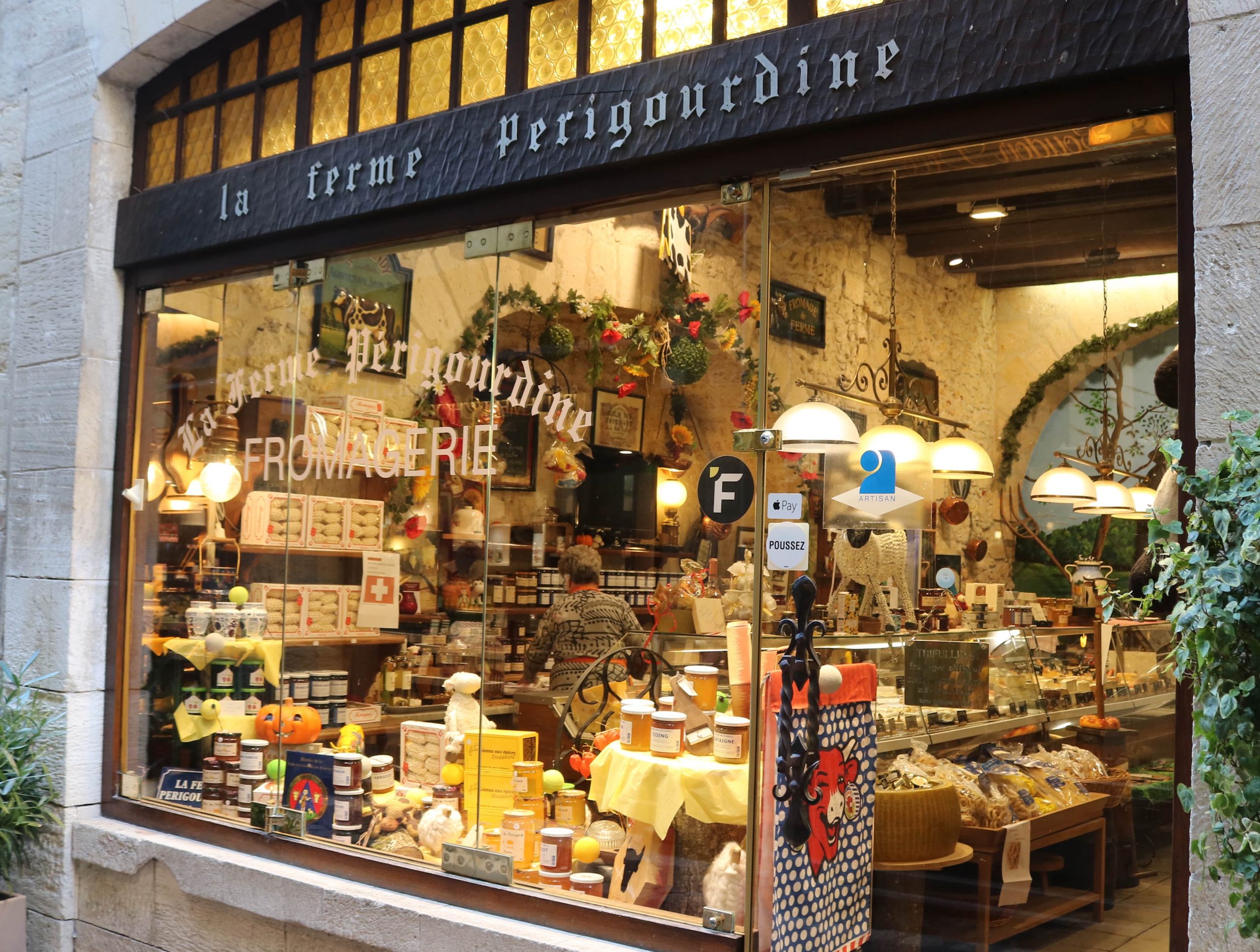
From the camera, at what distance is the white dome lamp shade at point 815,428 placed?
141 inches

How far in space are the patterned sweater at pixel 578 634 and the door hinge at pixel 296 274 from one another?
5.48 feet

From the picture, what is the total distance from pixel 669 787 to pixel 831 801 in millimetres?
565

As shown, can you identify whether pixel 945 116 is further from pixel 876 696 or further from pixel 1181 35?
pixel 876 696

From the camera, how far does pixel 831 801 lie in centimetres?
335

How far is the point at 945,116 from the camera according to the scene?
126 inches

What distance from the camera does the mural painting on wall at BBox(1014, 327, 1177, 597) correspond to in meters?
3.88

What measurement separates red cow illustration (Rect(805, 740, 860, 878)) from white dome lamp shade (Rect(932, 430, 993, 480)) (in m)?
1.11

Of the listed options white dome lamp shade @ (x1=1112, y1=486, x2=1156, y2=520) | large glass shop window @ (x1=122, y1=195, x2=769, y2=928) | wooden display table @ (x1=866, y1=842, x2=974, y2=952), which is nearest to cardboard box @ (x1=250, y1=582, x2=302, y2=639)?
large glass shop window @ (x1=122, y1=195, x2=769, y2=928)

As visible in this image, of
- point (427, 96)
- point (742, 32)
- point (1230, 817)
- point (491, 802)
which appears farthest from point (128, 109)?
point (1230, 817)

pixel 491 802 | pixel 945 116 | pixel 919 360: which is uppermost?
pixel 945 116

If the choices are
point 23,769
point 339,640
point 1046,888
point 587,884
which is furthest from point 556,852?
point 23,769

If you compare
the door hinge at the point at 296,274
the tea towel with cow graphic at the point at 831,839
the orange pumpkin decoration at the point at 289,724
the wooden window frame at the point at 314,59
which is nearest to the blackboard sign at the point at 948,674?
the tea towel with cow graphic at the point at 831,839

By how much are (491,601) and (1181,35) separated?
292cm

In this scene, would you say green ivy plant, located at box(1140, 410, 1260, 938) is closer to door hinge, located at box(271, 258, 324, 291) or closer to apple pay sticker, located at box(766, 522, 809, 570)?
apple pay sticker, located at box(766, 522, 809, 570)
